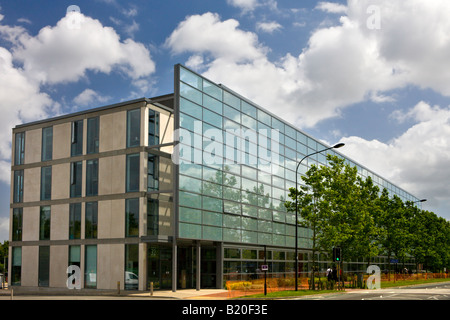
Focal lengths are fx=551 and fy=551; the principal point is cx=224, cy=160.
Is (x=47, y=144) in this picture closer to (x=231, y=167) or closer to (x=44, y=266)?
(x=44, y=266)

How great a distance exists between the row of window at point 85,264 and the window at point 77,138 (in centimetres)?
812

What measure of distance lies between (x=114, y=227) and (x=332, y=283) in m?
18.2

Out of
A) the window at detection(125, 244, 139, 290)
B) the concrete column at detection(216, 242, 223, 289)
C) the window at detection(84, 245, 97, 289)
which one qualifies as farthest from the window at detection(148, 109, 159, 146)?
the concrete column at detection(216, 242, 223, 289)

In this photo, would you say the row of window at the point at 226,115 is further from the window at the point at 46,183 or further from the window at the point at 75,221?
the window at the point at 46,183

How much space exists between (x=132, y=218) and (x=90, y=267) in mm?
5896

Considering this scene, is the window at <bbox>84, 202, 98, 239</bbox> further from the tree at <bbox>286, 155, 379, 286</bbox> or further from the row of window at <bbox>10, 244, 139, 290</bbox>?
the tree at <bbox>286, 155, 379, 286</bbox>

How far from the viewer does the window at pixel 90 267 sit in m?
44.6

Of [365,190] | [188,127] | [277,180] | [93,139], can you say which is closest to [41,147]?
[93,139]

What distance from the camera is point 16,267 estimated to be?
50.3 meters

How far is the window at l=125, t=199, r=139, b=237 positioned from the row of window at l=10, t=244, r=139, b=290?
3.31 feet

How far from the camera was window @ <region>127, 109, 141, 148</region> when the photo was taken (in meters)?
44.1

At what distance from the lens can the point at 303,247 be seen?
6128 cm
